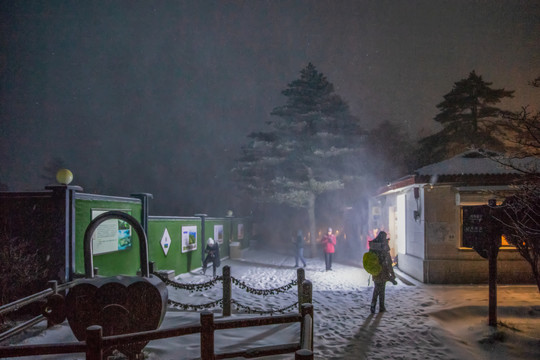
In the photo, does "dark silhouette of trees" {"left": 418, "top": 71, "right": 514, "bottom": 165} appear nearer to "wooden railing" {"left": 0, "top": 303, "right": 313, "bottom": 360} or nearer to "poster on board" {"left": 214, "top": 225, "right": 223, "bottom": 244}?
"poster on board" {"left": 214, "top": 225, "right": 223, "bottom": 244}

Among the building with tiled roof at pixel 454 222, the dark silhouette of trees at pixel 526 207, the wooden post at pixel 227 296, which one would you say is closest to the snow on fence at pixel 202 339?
the wooden post at pixel 227 296

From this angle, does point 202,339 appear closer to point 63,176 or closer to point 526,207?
point 63,176

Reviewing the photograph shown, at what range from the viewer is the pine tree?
83.4 ft

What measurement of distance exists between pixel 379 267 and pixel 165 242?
324 inches

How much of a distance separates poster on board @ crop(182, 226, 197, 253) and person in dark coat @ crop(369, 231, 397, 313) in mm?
8672

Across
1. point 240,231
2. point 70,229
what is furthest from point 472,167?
point 240,231

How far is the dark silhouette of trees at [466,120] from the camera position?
29359mm

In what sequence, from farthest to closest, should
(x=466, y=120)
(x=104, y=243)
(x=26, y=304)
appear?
(x=466, y=120)
(x=104, y=243)
(x=26, y=304)

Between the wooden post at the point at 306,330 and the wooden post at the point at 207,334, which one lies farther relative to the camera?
the wooden post at the point at 207,334

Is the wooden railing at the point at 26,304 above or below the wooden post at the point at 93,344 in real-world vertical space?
below

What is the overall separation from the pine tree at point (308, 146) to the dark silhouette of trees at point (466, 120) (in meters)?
8.70

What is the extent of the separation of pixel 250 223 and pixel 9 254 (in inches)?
962

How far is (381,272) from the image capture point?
30.4ft

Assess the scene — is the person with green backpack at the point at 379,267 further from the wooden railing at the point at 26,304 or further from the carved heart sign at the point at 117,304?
the wooden railing at the point at 26,304
